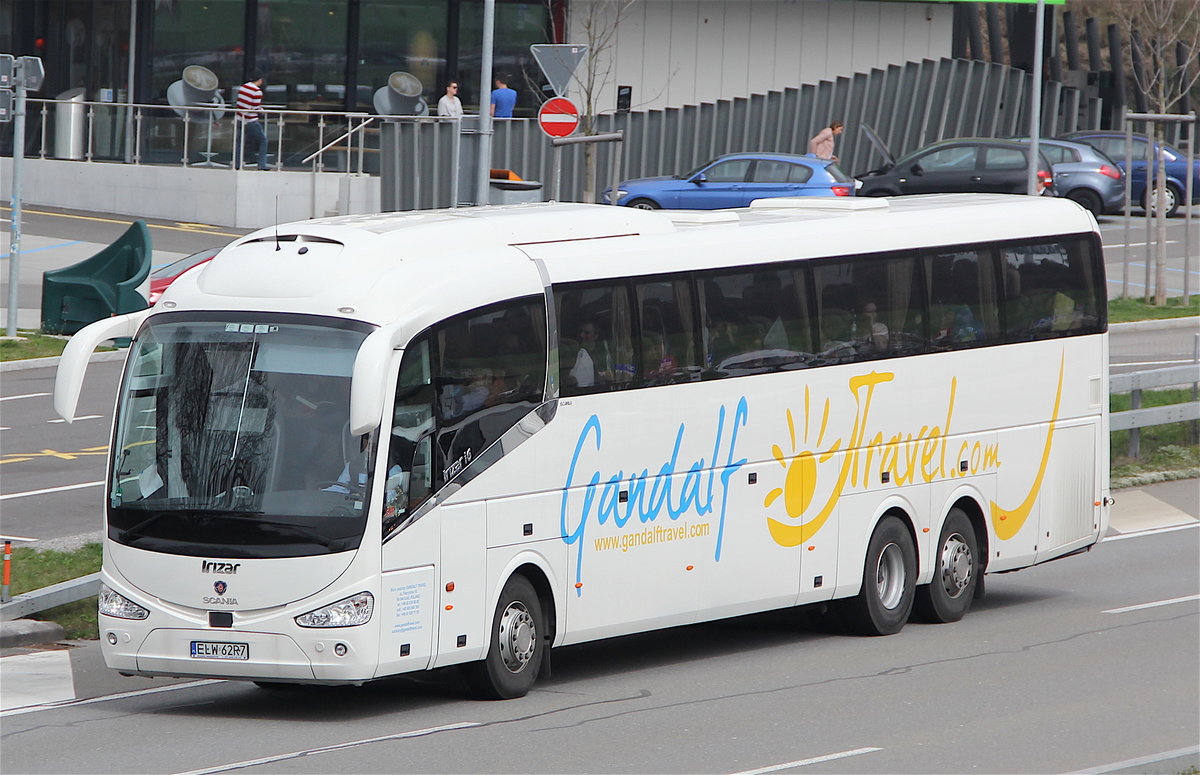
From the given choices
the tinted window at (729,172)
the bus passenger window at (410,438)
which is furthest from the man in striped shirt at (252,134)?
the bus passenger window at (410,438)

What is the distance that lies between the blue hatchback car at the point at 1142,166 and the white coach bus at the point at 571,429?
91.5 ft

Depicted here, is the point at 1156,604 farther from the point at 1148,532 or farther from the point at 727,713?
the point at 727,713

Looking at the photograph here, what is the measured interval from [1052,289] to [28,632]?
342 inches

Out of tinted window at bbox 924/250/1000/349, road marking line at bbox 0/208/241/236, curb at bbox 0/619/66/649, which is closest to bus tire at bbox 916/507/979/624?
tinted window at bbox 924/250/1000/349

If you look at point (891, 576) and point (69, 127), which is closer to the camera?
point (891, 576)

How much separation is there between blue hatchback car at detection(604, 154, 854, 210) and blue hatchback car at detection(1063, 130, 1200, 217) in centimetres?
822

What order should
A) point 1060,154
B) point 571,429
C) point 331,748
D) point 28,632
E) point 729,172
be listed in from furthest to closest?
point 1060,154, point 729,172, point 28,632, point 571,429, point 331,748

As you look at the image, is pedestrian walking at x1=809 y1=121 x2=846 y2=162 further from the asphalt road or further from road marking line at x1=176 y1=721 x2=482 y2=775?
road marking line at x1=176 y1=721 x2=482 y2=775

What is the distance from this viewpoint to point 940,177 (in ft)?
128

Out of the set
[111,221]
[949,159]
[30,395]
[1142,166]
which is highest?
[1142,166]

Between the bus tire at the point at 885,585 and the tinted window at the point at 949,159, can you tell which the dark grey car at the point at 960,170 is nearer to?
the tinted window at the point at 949,159

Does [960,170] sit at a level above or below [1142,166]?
below

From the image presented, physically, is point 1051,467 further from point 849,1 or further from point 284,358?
point 849,1

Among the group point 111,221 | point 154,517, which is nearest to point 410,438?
point 154,517
